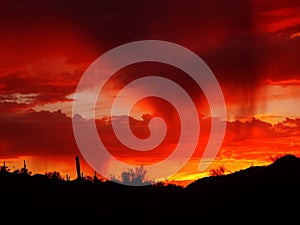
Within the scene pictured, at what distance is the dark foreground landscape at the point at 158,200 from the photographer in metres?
Result: 58.6

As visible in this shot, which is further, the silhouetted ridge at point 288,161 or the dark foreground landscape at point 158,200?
the silhouetted ridge at point 288,161

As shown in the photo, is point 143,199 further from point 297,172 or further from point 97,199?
point 297,172

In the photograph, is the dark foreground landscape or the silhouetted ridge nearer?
the dark foreground landscape

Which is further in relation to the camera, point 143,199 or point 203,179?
point 203,179

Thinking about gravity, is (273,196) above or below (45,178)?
below

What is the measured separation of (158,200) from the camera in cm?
7019

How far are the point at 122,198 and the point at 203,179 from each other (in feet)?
53.1

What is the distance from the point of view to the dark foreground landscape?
58594mm

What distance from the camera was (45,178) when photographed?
222ft

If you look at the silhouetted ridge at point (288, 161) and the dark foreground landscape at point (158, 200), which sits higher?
the silhouetted ridge at point (288, 161)

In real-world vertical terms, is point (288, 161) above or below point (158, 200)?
above

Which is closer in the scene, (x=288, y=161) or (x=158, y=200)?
(x=158, y=200)

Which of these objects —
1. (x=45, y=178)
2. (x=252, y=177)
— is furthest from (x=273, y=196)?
(x=45, y=178)

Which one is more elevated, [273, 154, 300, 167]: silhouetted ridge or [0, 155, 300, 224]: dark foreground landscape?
[273, 154, 300, 167]: silhouetted ridge
